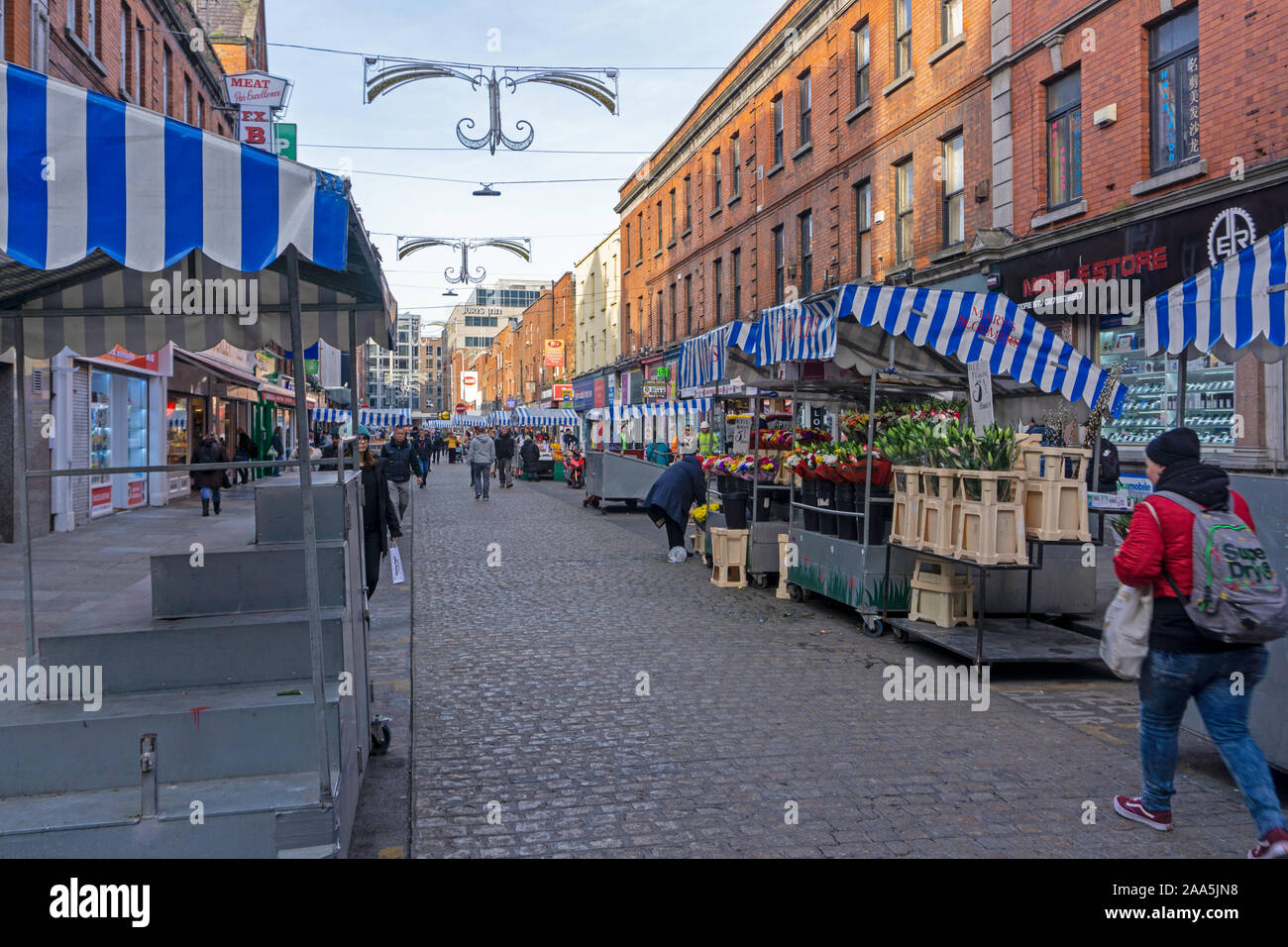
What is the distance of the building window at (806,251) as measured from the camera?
2583 cm

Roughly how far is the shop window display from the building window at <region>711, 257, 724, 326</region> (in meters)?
18.5

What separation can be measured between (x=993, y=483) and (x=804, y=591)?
3695mm

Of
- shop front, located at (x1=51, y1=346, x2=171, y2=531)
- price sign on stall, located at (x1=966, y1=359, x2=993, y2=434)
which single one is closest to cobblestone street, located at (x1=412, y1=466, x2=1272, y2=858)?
price sign on stall, located at (x1=966, y1=359, x2=993, y2=434)

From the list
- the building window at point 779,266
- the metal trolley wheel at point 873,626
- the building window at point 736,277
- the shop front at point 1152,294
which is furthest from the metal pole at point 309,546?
the building window at point 736,277

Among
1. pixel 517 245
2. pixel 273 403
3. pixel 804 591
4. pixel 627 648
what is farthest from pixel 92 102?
pixel 273 403

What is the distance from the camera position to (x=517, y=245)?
83.6 feet

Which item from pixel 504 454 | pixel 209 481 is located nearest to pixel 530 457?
pixel 504 454

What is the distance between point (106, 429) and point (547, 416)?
26.8 meters

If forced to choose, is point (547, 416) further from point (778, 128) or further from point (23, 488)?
point (23, 488)

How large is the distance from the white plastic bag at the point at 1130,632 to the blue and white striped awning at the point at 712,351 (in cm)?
701

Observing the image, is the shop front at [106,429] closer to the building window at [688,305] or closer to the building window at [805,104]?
the building window at [805,104]
